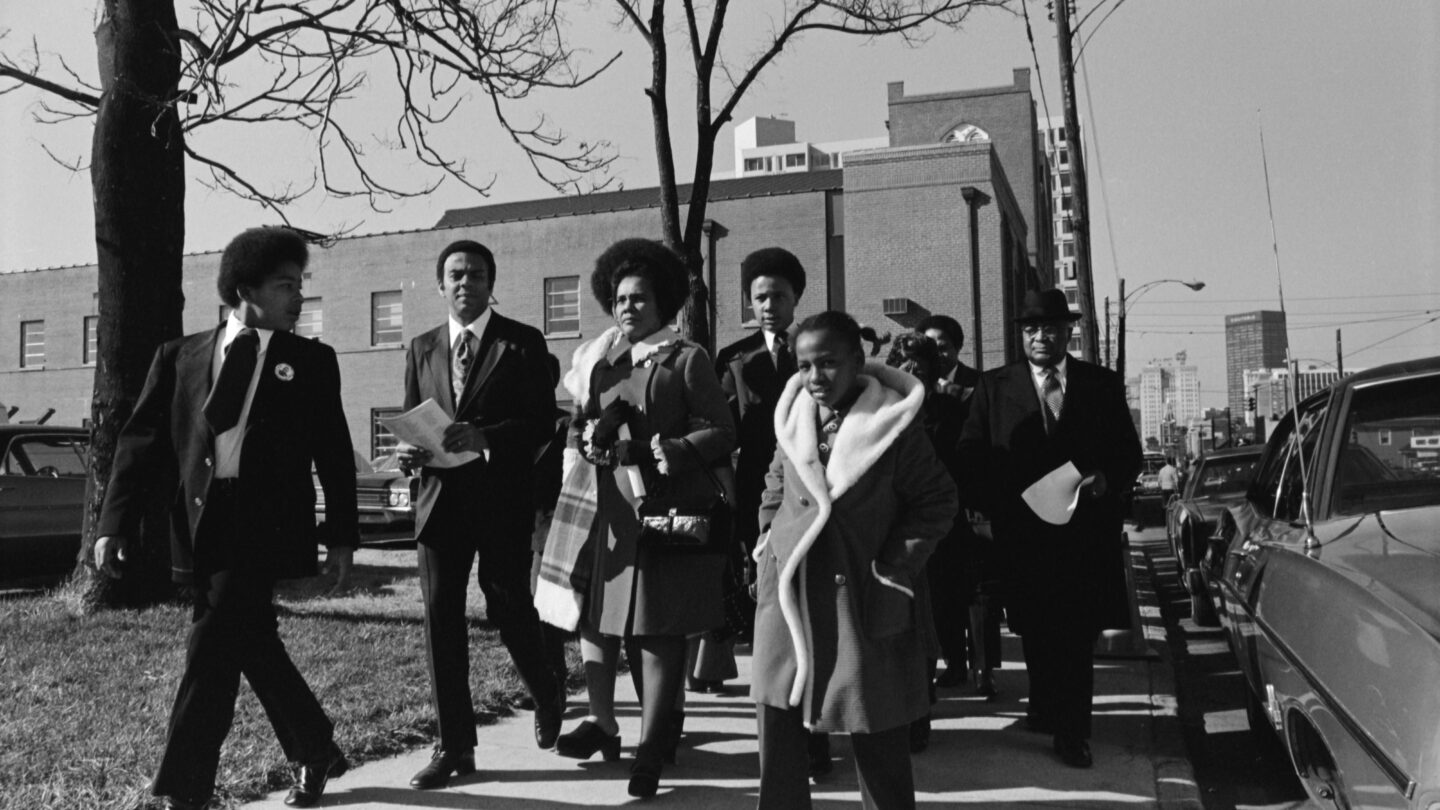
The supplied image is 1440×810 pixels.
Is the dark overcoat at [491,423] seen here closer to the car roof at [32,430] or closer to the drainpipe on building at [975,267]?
the car roof at [32,430]

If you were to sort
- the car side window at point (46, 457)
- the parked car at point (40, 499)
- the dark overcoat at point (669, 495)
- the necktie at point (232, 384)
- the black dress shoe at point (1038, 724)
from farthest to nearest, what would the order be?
the car side window at point (46, 457)
the parked car at point (40, 499)
the black dress shoe at point (1038, 724)
the dark overcoat at point (669, 495)
the necktie at point (232, 384)


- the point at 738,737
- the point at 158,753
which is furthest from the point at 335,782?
the point at 738,737

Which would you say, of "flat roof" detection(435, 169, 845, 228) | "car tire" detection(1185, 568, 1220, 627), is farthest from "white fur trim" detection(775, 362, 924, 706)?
"flat roof" detection(435, 169, 845, 228)

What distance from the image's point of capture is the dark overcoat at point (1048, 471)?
5059 millimetres

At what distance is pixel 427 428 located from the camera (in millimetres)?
4375

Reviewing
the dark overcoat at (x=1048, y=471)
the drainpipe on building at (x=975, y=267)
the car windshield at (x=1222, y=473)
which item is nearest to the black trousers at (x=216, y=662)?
the dark overcoat at (x=1048, y=471)

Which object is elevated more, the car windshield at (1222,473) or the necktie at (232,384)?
the necktie at (232,384)

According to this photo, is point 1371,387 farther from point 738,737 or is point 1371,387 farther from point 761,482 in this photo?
point 738,737

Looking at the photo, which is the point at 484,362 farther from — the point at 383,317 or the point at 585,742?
the point at 383,317

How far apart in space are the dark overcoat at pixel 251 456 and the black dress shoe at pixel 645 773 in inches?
51.8

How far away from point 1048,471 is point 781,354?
49.4 inches

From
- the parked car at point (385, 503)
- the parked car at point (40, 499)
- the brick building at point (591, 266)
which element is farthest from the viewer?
the brick building at point (591, 266)

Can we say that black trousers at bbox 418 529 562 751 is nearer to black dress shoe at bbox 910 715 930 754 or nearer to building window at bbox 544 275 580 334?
black dress shoe at bbox 910 715 930 754

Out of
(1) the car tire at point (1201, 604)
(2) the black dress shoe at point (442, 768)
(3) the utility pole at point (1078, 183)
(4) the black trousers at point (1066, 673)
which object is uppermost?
(3) the utility pole at point (1078, 183)
